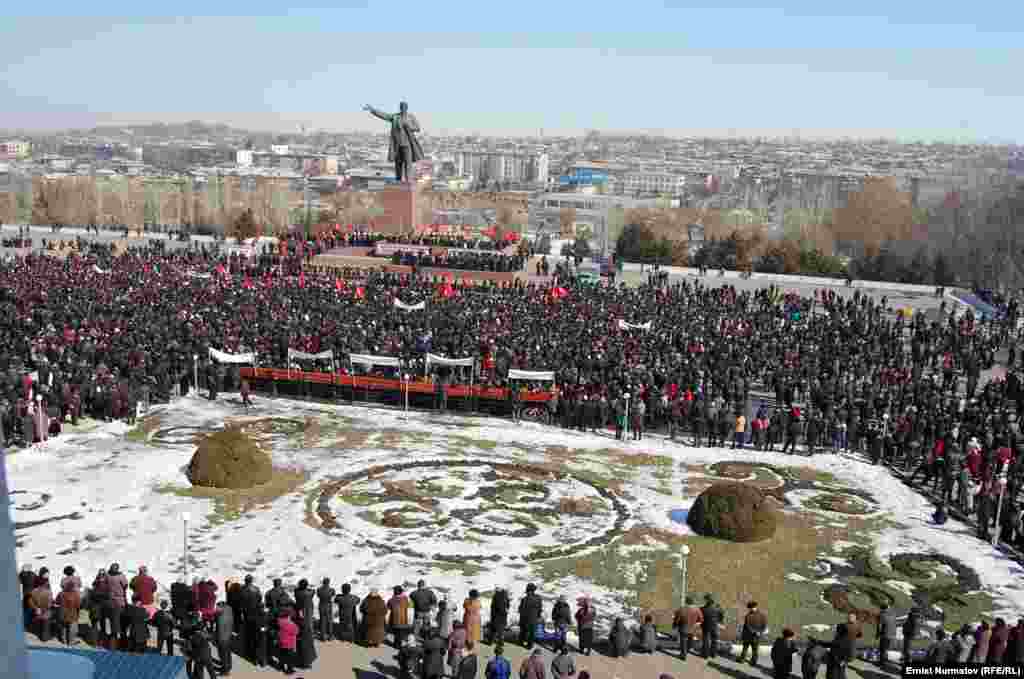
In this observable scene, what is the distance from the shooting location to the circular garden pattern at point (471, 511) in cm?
1731

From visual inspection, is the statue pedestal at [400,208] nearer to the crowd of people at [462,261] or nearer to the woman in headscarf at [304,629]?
the crowd of people at [462,261]

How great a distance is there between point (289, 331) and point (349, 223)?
213 feet

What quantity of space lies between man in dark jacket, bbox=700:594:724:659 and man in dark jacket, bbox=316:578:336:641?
5230mm

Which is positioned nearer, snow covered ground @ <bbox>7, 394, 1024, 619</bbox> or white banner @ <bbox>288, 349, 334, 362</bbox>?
snow covered ground @ <bbox>7, 394, 1024, 619</bbox>

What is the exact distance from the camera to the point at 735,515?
1769cm

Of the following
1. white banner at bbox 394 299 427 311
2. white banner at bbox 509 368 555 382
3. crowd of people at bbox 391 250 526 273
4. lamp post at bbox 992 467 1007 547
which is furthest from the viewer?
crowd of people at bbox 391 250 526 273

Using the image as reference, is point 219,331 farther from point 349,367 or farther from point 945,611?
point 945,611

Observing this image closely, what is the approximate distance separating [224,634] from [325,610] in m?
1.50

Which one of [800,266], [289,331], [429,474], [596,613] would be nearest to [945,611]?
[596,613]

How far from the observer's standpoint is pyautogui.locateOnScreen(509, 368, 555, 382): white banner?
2616cm

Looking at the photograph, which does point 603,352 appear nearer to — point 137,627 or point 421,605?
point 421,605

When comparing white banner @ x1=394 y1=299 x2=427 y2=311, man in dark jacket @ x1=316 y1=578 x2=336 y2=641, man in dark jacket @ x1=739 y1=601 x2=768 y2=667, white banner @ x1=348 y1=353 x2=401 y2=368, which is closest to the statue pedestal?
white banner @ x1=394 y1=299 x2=427 y2=311

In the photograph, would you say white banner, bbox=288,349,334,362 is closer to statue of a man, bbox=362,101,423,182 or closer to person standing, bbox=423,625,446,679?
person standing, bbox=423,625,446,679

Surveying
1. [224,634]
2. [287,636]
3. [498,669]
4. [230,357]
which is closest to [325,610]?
[287,636]
